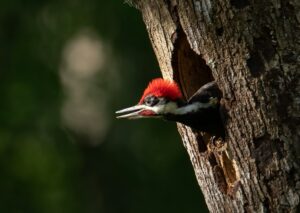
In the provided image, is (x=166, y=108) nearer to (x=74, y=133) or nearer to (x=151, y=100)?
(x=151, y=100)

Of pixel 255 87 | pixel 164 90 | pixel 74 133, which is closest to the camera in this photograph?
pixel 255 87

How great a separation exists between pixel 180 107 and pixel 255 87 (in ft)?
1.94

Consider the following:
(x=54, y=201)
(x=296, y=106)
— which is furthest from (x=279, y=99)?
(x=54, y=201)

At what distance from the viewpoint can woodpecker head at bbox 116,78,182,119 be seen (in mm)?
5090

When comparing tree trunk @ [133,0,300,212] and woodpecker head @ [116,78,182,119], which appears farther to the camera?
woodpecker head @ [116,78,182,119]

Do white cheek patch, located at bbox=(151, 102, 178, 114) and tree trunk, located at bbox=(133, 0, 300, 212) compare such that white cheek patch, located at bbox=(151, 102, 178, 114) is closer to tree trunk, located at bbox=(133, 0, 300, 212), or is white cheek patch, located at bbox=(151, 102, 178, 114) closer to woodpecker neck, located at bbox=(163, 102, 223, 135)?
woodpecker neck, located at bbox=(163, 102, 223, 135)

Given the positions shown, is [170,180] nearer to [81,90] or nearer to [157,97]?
[81,90]

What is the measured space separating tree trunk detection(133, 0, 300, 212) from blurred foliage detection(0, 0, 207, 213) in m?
6.61

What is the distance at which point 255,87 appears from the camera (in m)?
4.67

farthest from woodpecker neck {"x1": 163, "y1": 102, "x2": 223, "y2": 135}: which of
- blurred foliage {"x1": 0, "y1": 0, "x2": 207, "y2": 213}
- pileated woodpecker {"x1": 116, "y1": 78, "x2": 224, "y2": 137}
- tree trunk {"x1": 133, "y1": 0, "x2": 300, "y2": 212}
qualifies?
blurred foliage {"x1": 0, "y1": 0, "x2": 207, "y2": 213}

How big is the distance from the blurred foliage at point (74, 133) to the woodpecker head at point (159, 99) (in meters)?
6.32

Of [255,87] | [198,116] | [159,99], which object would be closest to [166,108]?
[159,99]

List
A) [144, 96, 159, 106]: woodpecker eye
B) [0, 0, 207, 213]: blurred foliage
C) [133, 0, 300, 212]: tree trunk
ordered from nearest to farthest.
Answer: [133, 0, 300, 212]: tree trunk
[144, 96, 159, 106]: woodpecker eye
[0, 0, 207, 213]: blurred foliage

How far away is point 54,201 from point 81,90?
152cm
